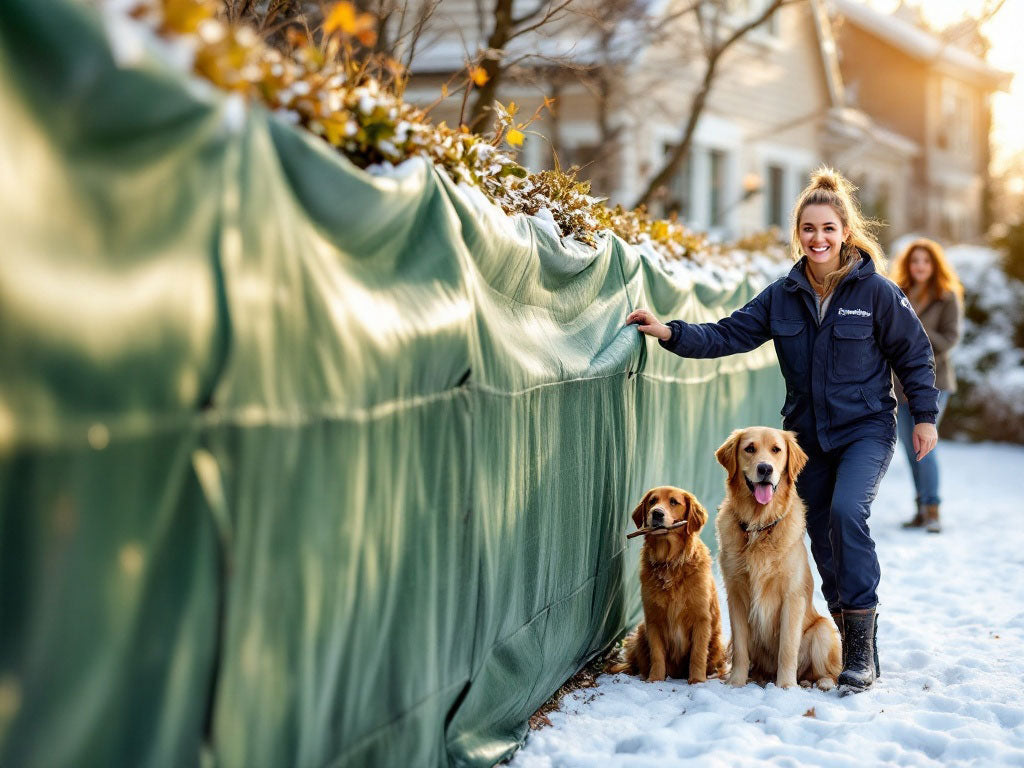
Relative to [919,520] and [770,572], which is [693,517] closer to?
[770,572]

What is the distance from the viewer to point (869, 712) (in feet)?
15.6

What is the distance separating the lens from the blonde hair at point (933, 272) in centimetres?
970

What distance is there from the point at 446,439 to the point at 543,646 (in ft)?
4.73

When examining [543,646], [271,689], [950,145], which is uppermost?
[950,145]

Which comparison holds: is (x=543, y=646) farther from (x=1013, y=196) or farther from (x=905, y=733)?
(x=1013, y=196)

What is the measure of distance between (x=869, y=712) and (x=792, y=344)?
1.75 metres

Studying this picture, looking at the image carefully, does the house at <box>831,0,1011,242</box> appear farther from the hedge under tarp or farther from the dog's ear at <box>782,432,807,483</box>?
the hedge under tarp

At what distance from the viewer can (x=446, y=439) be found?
3.49 m

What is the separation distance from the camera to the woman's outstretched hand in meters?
5.68

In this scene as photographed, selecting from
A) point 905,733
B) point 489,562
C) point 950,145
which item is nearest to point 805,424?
point 905,733

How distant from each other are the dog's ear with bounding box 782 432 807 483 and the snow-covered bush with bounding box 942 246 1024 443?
12074 mm

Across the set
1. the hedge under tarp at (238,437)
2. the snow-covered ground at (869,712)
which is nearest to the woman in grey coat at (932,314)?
the snow-covered ground at (869,712)

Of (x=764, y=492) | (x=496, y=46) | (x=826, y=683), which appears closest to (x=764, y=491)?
(x=764, y=492)

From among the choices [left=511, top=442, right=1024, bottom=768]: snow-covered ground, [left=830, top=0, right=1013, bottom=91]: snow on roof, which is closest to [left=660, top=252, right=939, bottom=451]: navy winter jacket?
[left=511, top=442, right=1024, bottom=768]: snow-covered ground
